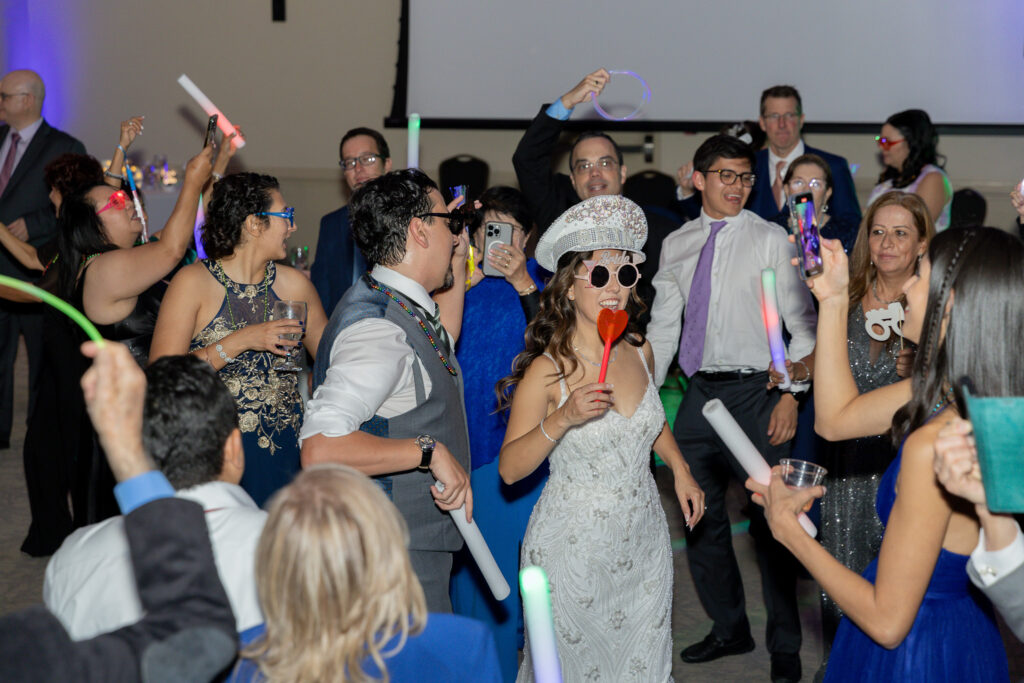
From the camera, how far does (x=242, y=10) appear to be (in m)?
8.95

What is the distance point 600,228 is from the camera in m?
2.73

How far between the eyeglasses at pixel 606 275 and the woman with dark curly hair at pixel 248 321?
36.8 inches

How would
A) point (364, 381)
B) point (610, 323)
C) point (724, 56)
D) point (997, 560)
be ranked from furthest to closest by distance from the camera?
point (724, 56) < point (610, 323) < point (364, 381) < point (997, 560)

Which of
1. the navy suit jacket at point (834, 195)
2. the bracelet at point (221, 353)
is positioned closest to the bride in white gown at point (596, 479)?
the bracelet at point (221, 353)

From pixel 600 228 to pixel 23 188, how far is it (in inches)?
175

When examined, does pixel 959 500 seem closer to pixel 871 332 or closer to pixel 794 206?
pixel 794 206

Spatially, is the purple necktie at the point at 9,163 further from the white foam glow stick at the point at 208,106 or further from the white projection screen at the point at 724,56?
the white projection screen at the point at 724,56

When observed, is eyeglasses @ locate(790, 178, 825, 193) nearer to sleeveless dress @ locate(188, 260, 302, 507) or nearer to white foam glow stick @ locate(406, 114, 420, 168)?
white foam glow stick @ locate(406, 114, 420, 168)

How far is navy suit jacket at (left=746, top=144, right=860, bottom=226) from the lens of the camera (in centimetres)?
495

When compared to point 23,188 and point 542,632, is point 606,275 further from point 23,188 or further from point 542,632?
point 23,188

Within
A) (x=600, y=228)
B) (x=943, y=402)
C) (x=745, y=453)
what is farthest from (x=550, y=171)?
(x=943, y=402)

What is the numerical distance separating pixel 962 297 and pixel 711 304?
2.14m

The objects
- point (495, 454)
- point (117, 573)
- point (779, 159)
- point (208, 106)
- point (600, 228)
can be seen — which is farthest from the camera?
point (779, 159)

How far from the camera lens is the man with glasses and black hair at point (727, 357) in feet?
12.0
